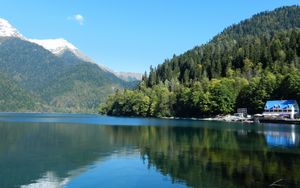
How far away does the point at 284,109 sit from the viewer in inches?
6211

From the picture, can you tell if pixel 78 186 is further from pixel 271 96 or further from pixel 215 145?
pixel 271 96

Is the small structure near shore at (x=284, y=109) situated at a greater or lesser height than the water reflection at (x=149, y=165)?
greater

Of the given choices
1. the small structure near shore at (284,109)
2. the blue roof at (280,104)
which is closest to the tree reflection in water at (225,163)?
the small structure near shore at (284,109)

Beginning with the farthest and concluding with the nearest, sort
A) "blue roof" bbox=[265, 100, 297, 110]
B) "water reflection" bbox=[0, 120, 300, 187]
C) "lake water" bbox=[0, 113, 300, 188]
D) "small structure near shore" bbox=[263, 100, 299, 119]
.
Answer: "blue roof" bbox=[265, 100, 297, 110]
"small structure near shore" bbox=[263, 100, 299, 119]
"water reflection" bbox=[0, 120, 300, 187]
"lake water" bbox=[0, 113, 300, 188]

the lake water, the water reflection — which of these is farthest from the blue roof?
the water reflection

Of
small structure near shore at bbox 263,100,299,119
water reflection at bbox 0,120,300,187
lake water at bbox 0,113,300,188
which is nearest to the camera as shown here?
lake water at bbox 0,113,300,188

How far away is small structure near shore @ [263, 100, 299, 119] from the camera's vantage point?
15638cm

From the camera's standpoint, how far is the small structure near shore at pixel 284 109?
156 metres

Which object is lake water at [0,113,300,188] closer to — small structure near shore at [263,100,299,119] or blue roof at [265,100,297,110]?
small structure near shore at [263,100,299,119]

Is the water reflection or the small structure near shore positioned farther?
the small structure near shore

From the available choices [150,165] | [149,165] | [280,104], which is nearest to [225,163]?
[150,165]

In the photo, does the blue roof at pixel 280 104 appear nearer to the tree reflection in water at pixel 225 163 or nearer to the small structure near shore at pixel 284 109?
the small structure near shore at pixel 284 109

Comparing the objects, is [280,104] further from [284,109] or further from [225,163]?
[225,163]

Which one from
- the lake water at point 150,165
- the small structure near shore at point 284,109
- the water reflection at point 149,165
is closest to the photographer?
the lake water at point 150,165
